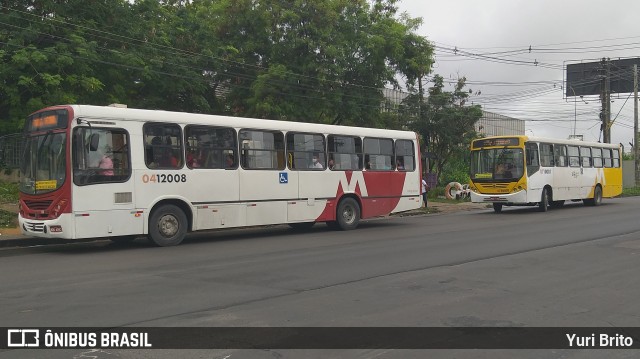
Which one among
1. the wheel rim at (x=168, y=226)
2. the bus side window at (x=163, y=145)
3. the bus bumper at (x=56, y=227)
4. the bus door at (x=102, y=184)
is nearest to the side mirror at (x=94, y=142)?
the bus door at (x=102, y=184)

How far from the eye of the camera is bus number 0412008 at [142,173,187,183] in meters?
13.1

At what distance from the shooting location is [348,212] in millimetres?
17875

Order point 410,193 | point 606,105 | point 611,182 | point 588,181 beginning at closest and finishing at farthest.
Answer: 1. point 410,193
2. point 588,181
3. point 611,182
4. point 606,105

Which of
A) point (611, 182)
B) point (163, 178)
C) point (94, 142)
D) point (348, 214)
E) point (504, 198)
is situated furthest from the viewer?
point (611, 182)

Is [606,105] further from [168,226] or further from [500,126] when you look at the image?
[168,226]

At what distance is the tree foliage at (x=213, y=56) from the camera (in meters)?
19.6

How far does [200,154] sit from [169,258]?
359 centimetres

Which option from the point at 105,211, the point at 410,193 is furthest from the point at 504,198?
the point at 105,211

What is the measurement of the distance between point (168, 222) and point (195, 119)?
2.57m

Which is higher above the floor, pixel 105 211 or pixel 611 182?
pixel 105 211

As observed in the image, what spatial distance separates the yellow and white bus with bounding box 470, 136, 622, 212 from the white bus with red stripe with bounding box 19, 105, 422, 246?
7223 mm

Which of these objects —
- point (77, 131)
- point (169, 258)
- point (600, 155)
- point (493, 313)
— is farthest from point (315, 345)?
point (600, 155)

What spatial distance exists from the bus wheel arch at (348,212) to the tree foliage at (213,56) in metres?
9.26

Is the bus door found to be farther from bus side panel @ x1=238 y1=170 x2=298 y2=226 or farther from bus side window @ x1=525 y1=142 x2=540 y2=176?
bus side window @ x1=525 y1=142 x2=540 y2=176
